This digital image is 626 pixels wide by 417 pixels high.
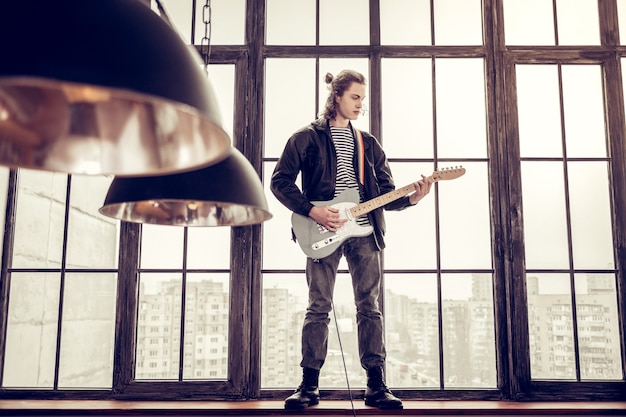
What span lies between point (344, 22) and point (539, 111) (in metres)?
1.28

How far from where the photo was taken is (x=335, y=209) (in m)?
2.93

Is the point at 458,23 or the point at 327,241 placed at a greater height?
the point at 458,23

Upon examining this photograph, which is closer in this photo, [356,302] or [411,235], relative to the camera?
[356,302]

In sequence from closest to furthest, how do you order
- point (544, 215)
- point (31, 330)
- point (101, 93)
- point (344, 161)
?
point (101, 93) < point (344, 161) < point (31, 330) < point (544, 215)

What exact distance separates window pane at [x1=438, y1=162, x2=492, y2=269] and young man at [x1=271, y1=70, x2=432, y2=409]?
1.47 feet

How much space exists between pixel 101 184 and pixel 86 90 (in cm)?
244

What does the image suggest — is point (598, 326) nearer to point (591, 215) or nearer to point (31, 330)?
point (591, 215)

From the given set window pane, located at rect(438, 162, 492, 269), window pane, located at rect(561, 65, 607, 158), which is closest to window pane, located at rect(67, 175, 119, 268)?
window pane, located at rect(438, 162, 492, 269)

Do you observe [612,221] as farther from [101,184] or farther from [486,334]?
[101,184]

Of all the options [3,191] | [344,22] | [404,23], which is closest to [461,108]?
[404,23]

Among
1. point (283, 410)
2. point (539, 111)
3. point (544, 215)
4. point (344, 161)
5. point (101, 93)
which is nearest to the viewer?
point (101, 93)

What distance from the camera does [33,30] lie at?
2.59 ft

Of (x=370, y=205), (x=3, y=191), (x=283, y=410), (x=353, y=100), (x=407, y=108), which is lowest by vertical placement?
(x=283, y=410)

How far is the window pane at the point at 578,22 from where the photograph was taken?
3.53 m
